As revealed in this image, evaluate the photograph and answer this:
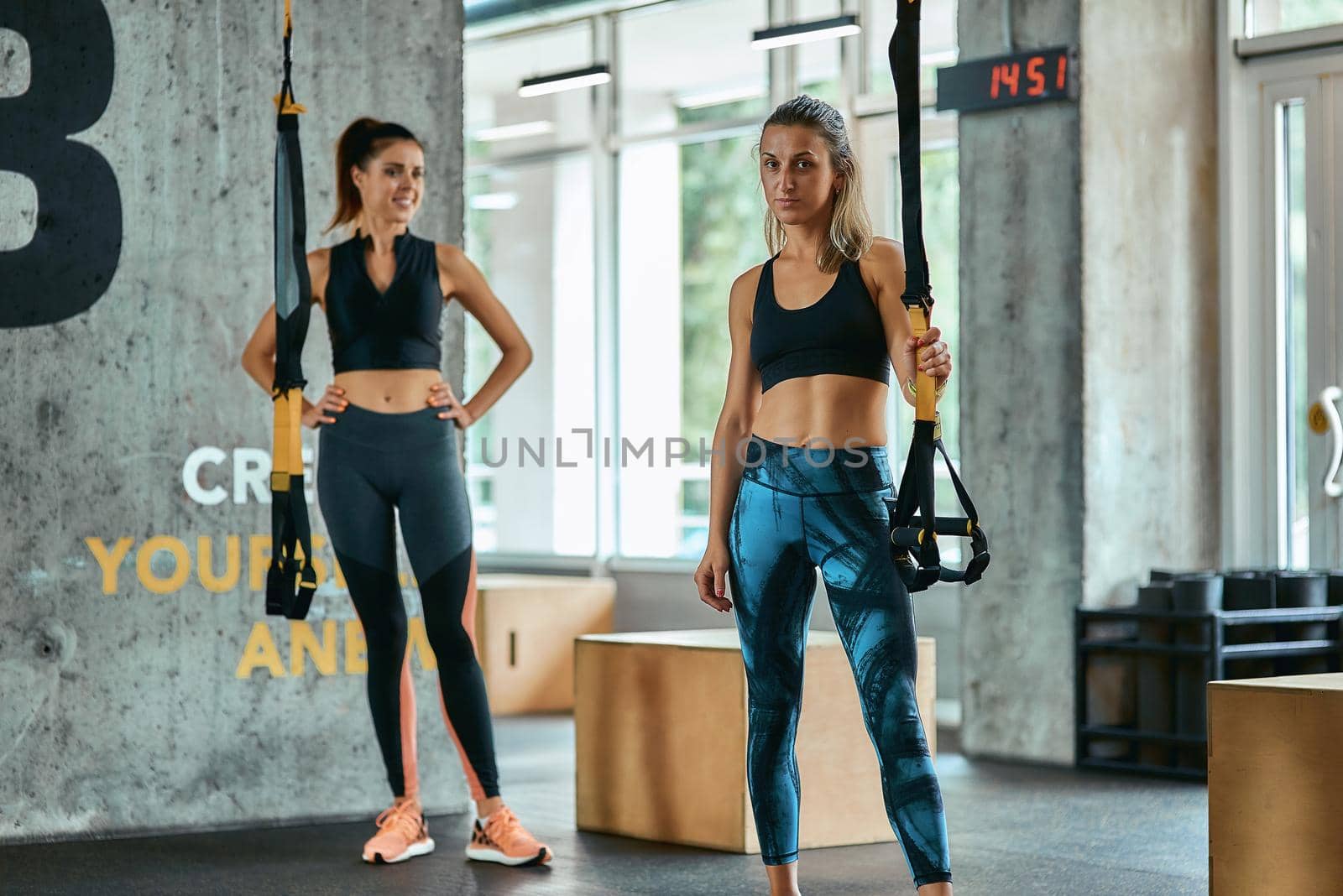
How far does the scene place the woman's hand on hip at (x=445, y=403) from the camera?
421 centimetres

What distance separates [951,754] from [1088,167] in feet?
7.13

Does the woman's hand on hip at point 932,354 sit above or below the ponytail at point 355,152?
below

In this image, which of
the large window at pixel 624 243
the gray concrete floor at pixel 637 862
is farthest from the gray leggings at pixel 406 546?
the large window at pixel 624 243

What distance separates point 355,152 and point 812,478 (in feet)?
6.04

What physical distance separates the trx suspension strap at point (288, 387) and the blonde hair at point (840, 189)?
134 cm

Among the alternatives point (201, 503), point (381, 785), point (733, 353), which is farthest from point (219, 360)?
point (733, 353)

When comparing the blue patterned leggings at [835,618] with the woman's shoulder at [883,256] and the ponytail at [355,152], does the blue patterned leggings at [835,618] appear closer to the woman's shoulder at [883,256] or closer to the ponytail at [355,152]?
the woman's shoulder at [883,256]

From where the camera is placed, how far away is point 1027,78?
609 cm

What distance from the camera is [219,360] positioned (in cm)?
470

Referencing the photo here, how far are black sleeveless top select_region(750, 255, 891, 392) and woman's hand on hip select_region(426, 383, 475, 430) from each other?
1309 mm

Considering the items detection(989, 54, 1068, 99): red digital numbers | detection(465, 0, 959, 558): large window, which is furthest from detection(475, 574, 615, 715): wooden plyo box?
detection(989, 54, 1068, 99): red digital numbers

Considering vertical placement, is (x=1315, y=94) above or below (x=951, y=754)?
above

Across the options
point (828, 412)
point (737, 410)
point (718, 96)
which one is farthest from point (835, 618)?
point (718, 96)

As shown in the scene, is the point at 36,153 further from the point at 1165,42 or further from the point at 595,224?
the point at 595,224
